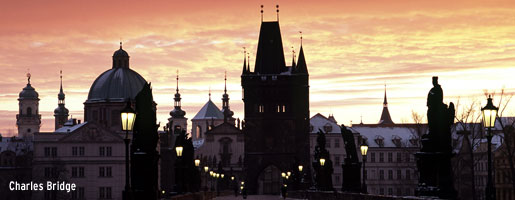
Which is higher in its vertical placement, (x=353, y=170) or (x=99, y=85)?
(x=99, y=85)

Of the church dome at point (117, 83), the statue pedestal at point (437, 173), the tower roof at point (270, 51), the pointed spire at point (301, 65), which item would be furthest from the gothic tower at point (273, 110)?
the statue pedestal at point (437, 173)

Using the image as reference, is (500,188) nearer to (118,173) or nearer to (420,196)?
(118,173)

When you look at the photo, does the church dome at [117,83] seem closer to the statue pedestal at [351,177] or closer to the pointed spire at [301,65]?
the pointed spire at [301,65]

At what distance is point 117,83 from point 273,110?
103ft

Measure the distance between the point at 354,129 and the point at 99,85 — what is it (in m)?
48.6

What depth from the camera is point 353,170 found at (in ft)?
190

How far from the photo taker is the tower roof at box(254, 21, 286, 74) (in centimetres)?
17000

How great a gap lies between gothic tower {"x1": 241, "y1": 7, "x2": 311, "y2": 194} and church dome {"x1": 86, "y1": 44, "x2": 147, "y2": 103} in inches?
899

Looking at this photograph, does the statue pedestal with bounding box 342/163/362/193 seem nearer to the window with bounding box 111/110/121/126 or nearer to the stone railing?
the stone railing

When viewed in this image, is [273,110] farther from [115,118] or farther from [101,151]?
[101,151]

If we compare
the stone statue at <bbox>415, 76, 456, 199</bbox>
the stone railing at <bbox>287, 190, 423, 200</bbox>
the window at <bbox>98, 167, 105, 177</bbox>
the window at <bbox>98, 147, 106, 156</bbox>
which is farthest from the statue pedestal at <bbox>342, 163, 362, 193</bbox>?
the window at <bbox>98, 147, 106, 156</bbox>

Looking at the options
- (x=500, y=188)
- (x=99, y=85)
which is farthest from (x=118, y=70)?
(x=500, y=188)

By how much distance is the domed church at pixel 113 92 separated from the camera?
589 ft

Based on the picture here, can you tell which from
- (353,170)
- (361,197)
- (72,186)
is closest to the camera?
(361,197)
